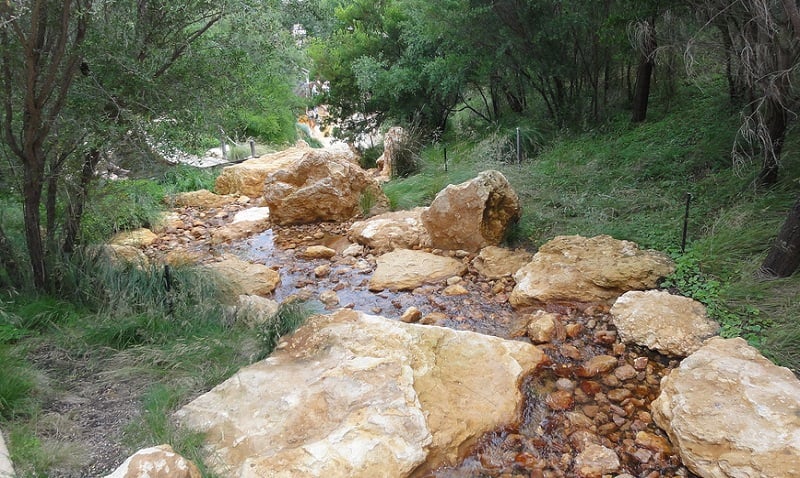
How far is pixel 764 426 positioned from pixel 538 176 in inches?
179

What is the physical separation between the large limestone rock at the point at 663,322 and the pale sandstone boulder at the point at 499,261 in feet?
3.97

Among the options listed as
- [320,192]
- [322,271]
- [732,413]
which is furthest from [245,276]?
[732,413]

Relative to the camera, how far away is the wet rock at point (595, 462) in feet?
8.34

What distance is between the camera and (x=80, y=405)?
9.04 ft

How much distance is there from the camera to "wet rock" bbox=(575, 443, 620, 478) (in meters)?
2.54

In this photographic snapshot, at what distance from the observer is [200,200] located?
9.03 meters

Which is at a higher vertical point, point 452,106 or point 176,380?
point 452,106

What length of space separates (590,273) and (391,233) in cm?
246

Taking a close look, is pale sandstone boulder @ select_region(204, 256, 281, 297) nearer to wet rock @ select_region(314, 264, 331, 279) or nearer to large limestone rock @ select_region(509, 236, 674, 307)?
wet rock @ select_region(314, 264, 331, 279)

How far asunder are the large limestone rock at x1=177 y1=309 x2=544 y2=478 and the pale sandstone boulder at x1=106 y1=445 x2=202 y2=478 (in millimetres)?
284

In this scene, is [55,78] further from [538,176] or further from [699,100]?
[699,100]

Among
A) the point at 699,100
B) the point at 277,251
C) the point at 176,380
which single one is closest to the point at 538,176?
the point at 699,100

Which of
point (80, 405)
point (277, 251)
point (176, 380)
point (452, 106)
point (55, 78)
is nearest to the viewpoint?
point (80, 405)

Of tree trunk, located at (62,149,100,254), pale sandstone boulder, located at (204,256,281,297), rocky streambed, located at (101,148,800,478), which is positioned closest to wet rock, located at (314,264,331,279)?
rocky streambed, located at (101,148,800,478)
